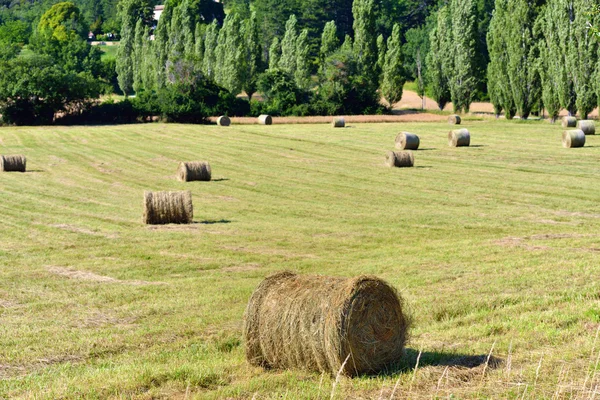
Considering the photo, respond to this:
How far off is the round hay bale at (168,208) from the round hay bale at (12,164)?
18.4 meters

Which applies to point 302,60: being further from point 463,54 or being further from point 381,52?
point 463,54

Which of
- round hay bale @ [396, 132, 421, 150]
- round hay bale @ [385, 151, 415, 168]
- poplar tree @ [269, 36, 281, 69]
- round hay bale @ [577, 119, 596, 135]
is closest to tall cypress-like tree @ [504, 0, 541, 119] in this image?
round hay bale @ [577, 119, 596, 135]

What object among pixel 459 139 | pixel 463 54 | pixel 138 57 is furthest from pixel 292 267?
pixel 138 57

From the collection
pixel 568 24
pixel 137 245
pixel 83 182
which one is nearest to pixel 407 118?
pixel 568 24

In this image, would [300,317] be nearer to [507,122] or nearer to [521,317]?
[521,317]

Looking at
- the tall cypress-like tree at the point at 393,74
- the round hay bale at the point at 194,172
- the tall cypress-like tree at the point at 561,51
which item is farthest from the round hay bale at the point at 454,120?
the round hay bale at the point at 194,172

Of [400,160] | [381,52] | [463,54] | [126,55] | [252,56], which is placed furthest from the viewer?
[126,55]

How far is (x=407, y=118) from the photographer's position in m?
88.2

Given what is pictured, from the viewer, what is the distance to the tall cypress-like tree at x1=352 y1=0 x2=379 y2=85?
10762 centimetres

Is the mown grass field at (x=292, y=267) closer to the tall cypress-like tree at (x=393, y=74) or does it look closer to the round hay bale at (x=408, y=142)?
the round hay bale at (x=408, y=142)

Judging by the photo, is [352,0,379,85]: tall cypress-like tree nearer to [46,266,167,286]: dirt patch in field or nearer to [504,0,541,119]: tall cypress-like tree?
[504,0,541,119]: tall cypress-like tree

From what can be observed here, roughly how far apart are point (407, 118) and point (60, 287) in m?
73.1

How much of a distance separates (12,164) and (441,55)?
66.6 meters

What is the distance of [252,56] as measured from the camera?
119625 mm
